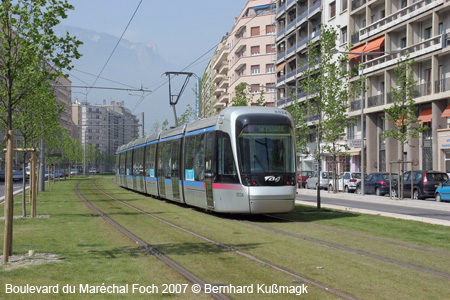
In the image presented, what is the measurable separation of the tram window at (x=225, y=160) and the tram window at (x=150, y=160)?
35.5 ft

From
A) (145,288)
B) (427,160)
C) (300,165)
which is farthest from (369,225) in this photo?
(300,165)

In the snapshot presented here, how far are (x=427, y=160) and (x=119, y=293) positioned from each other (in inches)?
1501

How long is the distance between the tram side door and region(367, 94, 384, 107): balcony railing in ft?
103

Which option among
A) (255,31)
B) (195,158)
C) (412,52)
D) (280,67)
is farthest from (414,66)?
(255,31)

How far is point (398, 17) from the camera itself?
1758 inches

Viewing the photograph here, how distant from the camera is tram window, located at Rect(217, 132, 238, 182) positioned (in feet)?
55.7

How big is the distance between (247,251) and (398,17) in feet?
124

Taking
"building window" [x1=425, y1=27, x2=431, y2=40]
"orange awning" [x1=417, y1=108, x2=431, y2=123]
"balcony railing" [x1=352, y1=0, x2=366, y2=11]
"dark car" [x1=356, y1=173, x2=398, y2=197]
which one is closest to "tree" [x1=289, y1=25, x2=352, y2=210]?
"dark car" [x1=356, y1=173, x2=398, y2=197]

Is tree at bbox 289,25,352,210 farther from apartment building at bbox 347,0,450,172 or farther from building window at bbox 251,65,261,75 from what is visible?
building window at bbox 251,65,261,75

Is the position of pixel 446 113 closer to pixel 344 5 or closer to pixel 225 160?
pixel 344 5

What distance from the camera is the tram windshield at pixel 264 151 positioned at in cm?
1669

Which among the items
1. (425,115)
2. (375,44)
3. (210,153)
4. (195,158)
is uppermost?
(375,44)

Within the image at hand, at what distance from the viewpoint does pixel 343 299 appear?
22.4 ft

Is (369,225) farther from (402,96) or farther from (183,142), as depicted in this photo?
(402,96)
